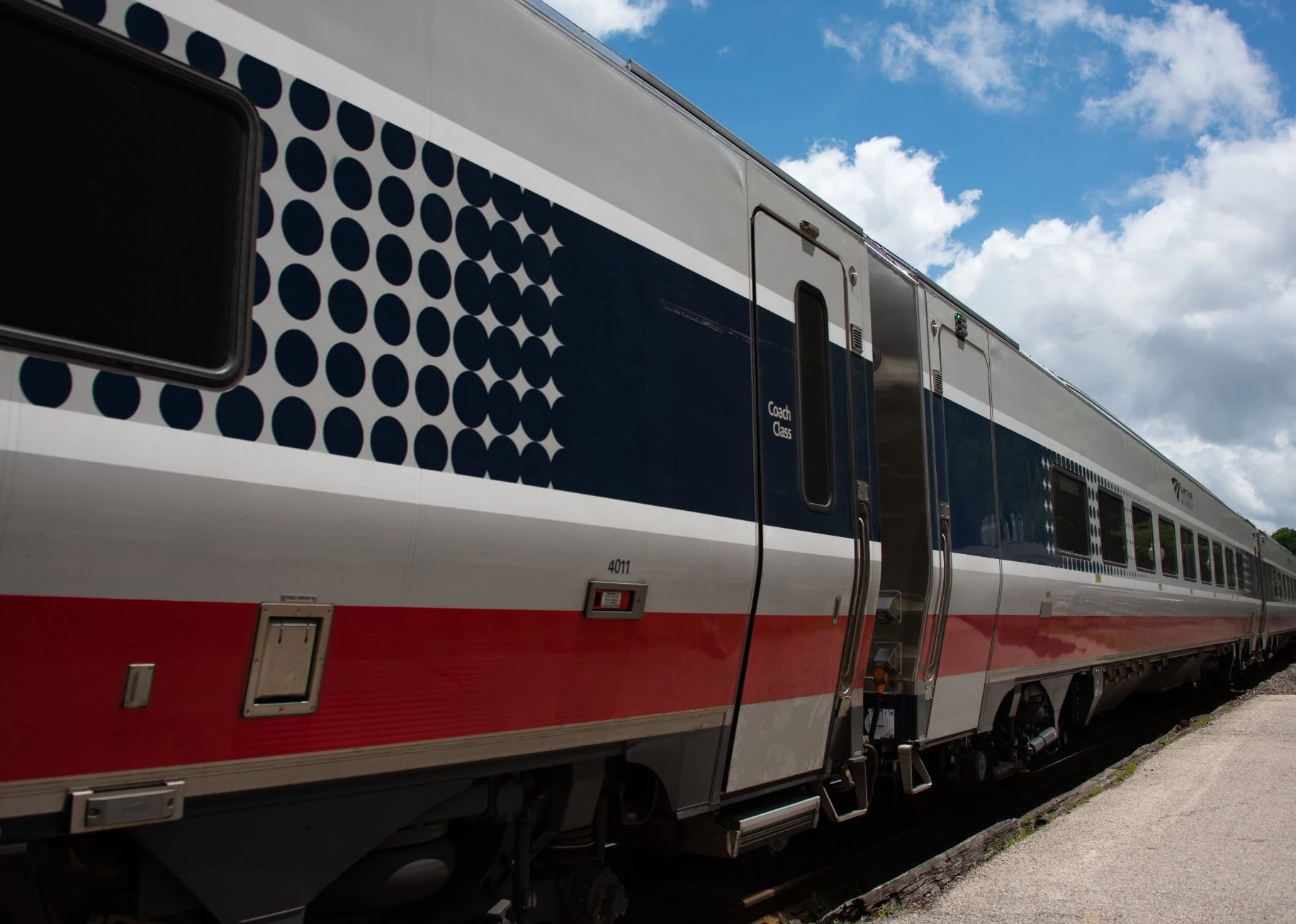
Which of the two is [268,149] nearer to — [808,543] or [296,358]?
[296,358]

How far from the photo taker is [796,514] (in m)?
4.68

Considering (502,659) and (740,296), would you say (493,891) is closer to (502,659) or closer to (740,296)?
(502,659)

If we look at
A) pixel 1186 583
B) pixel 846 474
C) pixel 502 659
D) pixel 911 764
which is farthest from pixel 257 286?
pixel 1186 583

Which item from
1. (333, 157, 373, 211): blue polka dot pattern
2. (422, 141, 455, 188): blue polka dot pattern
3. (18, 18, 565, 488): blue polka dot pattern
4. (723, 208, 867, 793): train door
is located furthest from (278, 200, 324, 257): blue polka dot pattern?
(723, 208, 867, 793): train door

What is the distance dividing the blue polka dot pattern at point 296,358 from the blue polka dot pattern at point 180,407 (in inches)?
9.5

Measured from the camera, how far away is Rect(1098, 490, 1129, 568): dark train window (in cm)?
1000

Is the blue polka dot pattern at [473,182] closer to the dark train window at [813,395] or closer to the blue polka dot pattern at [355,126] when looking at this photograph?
the blue polka dot pattern at [355,126]

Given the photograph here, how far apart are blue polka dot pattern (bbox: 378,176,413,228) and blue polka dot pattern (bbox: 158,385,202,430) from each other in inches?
32.0

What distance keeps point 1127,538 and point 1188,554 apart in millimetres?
4445

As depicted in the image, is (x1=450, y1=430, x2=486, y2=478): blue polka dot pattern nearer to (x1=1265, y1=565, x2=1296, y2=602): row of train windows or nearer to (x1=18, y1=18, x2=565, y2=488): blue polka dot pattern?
(x1=18, y1=18, x2=565, y2=488): blue polka dot pattern

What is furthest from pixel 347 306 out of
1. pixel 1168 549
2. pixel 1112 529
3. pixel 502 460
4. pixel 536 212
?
pixel 1168 549

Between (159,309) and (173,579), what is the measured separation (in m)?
0.64

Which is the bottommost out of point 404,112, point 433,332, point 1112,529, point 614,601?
point 614,601

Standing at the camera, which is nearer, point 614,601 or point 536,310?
point 536,310
